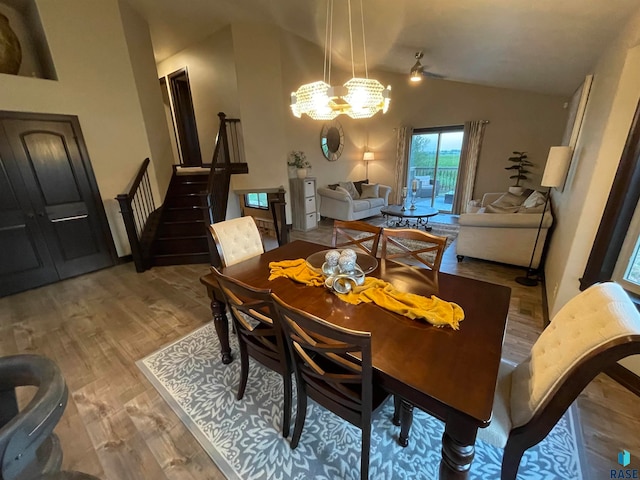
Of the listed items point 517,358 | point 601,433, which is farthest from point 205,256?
point 601,433

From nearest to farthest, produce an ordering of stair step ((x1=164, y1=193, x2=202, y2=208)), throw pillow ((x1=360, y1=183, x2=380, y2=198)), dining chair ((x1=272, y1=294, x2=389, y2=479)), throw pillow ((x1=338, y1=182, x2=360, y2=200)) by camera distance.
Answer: dining chair ((x1=272, y1=294, x2=389, y2=479)) → stair step ((x1=164, y1=193, x2=202, y2=208)) → throw pillow ((x1=338, y1=182, x2=360, y2=200)) → throw pillow ((x1=360, y1=183, x2=380, y2=198))

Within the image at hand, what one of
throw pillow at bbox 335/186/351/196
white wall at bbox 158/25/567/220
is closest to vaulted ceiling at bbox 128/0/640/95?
white wall at bbox 158/25/567/220

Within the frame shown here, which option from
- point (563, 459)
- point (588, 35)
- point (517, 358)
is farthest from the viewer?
point (588, 35)

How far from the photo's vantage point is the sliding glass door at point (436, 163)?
20.6ft

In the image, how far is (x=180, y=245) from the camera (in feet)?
12.7

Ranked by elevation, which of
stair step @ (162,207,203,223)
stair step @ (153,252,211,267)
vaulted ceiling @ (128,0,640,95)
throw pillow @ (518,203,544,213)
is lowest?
stair step @ (153,252,211,267)

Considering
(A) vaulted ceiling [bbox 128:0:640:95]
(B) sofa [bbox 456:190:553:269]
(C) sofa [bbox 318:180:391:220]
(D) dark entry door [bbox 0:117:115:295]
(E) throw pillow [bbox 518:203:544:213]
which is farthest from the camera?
(C) sofa [bbox 318:180:391:220]

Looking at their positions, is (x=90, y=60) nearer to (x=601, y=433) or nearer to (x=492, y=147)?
(x=601, y=433)

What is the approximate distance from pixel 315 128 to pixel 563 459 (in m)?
5.92

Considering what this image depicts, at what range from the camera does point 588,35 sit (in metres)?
2.10

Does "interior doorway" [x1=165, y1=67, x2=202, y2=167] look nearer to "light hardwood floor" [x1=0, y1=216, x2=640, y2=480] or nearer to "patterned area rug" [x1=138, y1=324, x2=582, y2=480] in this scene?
"light hardwood floor" [x1=0, y1=216, x2=640, y2=480]

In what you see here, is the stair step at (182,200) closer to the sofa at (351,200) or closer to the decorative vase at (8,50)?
the decorative vase at (8,50)

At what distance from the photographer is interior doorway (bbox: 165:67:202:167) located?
580 cm

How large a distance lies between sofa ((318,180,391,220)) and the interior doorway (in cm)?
303
